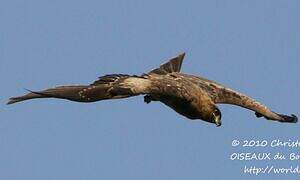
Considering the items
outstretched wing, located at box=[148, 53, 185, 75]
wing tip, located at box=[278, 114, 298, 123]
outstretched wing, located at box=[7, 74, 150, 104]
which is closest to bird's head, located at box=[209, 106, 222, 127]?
outstretched wing, located at box=[7, 74, 150, 104]

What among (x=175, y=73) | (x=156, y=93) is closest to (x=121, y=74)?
(x=156, y=93)

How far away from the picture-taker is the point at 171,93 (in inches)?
1138

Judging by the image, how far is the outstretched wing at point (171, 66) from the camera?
32.5 m

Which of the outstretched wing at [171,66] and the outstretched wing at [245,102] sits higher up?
the outstretched wing at [171,66]

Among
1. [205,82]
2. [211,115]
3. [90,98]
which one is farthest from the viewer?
[205,82]

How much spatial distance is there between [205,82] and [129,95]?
4.52m

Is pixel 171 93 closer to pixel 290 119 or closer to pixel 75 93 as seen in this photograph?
pixel 75 93

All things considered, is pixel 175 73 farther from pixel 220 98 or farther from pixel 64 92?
pixel 64 92

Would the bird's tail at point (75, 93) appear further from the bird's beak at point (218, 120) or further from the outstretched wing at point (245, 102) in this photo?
the outstretched wing at point (245, 102)

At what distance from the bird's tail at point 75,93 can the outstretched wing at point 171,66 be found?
Result: 13.9 feet

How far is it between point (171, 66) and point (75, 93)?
6176 millimetres

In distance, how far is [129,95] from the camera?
28000mm

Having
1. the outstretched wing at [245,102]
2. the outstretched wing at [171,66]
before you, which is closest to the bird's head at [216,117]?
the outstretched wing at [245,102]

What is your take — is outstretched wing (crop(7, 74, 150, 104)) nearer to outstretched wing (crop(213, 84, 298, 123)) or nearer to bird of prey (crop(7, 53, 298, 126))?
bird of prey (crop(7, 53, 298, 126))
